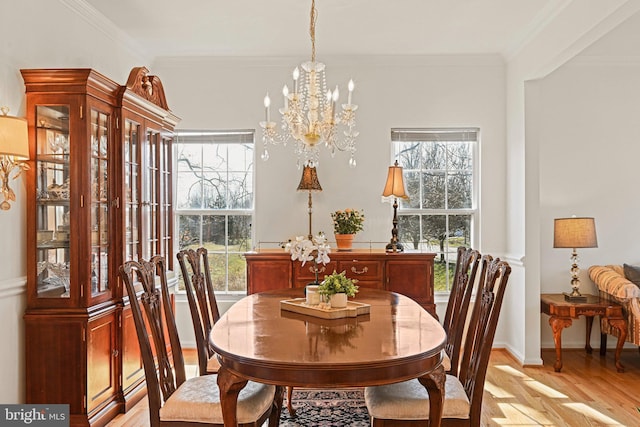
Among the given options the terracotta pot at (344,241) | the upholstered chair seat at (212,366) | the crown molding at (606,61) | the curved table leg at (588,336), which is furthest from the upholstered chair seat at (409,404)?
the crown molding at (606,61)

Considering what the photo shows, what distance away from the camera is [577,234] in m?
4.68

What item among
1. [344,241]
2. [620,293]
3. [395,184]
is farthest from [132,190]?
[620,293]

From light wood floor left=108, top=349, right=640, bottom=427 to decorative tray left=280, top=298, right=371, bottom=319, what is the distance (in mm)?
1340

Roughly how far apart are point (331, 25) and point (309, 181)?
1415 mm

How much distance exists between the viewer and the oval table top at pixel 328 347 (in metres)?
1.91

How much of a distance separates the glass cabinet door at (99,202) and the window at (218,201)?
184 centimetres

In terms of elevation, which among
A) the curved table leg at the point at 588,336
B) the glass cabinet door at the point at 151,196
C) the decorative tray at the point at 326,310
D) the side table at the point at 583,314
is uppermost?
the glass cabinet door at the point at 151,196

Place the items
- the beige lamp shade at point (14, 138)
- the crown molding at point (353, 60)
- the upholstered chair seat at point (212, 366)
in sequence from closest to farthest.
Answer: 1. the beige lamp shade at point (14, 138)
2. the upholstered chair seat at point (212, 366)
3. the crown molding at point (353, 60)

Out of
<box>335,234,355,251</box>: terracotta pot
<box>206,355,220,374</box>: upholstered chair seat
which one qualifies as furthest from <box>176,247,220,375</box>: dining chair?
<box>335,234,355,251</box>: terracotta pot

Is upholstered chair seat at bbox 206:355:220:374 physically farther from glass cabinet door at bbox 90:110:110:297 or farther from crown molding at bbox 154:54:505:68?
crown molding at bbox 154:54:505:68

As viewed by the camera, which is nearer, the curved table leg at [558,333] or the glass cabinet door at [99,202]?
the glass cabinet door at [99,202]

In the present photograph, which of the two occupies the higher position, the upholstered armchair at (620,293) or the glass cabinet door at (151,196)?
the glass cabinet door at (151,196)

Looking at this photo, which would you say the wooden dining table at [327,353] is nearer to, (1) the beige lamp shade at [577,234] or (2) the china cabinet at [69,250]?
(2) the china cabinet at [69,250]

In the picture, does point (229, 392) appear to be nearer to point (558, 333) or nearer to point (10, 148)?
point (10, 148)
